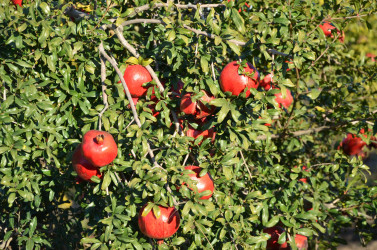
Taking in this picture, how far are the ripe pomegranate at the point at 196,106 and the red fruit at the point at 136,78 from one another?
0.24 meters

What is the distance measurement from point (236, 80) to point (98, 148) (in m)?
0.62

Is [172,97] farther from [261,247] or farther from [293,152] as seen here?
Answer: [293,152]

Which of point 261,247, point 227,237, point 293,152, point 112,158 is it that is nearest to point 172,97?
point 112,158

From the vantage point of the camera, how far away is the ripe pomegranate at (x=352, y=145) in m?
3.07

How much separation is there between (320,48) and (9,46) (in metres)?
1.80

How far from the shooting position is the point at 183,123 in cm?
185

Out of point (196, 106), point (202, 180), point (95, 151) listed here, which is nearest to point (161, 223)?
point (202, 180)

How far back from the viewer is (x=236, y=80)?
1569 mm

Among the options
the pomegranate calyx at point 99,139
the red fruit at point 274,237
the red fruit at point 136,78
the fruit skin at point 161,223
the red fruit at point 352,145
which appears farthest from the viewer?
the red fruit at point 352,145

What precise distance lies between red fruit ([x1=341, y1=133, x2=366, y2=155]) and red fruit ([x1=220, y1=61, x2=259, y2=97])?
1762 mm

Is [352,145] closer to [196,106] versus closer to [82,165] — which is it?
[196,106]

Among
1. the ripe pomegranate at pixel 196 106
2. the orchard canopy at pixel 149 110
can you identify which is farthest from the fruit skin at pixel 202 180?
the ripe pomegranate at pixel 196 106

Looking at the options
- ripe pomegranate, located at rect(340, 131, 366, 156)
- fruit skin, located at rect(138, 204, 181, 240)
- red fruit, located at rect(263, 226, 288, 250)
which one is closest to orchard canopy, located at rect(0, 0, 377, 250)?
fruit skin, located at rect(138, 204, 181, 240)

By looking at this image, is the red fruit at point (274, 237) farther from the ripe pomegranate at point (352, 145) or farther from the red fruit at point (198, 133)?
the ripe pomegranate at point (352, 145)
